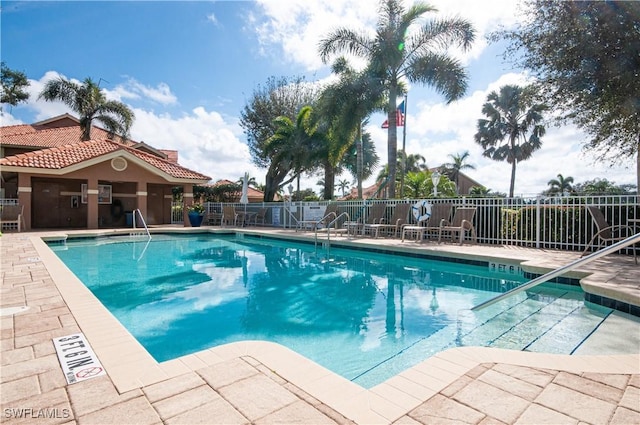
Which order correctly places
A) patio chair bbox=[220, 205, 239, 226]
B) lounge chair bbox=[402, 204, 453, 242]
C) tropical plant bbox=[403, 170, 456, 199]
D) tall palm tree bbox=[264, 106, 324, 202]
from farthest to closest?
1. tropical plant bbox=[403, 170, 456, 199]
2. tall palm tree bbox=[264, 106, 324, 202]
3. patio chair bbox=[220, 205, 239, 226]
4. lounge chair bbox=[402, 204, 453, 242]

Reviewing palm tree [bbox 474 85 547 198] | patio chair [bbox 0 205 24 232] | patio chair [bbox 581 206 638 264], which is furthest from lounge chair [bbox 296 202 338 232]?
palm tree [bbox 474 85 547 198]

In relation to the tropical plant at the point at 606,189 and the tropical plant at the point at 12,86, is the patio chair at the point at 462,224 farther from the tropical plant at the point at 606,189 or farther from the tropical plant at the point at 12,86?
the tropical plant at the point at 12,86

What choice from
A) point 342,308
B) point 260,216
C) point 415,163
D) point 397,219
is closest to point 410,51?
point 397,219

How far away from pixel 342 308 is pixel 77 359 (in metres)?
3.57

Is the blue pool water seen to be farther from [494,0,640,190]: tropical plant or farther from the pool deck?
[494,0,640,190]: tropical plant

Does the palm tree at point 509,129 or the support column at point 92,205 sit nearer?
the support column at point 92,205

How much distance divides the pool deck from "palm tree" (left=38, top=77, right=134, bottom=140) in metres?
22.4

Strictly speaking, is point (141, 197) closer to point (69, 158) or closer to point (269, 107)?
point (69, 158)

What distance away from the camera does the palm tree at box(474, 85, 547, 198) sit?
27562 millimetres

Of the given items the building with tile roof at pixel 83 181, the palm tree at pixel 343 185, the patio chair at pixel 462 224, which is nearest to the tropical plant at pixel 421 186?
the patio chair at pixel 462 224

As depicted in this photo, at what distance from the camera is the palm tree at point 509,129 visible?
27.6 meters

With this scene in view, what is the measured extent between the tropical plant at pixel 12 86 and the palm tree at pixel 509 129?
36.0 m

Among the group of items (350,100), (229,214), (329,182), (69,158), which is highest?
(350,100)

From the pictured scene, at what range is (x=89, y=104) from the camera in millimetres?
20953
